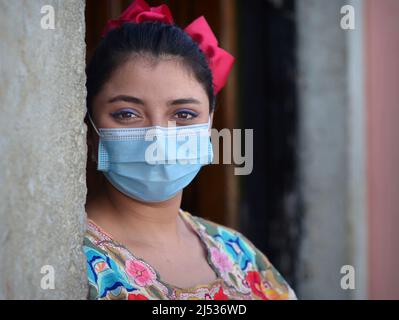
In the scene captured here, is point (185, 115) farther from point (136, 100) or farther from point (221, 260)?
point (221, 260)

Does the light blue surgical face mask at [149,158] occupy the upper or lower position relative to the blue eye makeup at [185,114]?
lower

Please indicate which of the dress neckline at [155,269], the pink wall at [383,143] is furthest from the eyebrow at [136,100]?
the pink wall at [383,143]

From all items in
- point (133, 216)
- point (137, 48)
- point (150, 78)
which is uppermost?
point (137, 48)

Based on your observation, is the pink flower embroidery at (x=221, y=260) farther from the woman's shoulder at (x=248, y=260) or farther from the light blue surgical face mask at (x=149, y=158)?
the light blue surgical face mask at (x=149, y=158)

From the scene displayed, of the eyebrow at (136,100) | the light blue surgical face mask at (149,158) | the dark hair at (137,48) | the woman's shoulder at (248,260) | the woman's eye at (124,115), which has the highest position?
the dark hair at (137,48)

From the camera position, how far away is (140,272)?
2166mm

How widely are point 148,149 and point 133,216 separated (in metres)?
0.29

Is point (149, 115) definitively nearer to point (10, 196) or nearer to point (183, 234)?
point (183, 234)

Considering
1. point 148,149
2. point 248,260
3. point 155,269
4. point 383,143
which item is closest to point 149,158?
point 148,149

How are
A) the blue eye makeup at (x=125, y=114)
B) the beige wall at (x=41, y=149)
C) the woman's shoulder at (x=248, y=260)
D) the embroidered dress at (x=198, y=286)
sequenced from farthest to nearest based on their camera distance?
the woman's shoulder at (x=248, y=260)
the blue eye makeup at (x=125, y=114)
the embroidered dress at (x=198, y=286)
the beige wall at (x=41, y=149)

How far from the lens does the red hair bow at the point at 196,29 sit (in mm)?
2438

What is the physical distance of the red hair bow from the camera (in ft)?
8.00

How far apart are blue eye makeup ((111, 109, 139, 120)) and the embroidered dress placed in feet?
1.27

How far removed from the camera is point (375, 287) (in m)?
4.02
